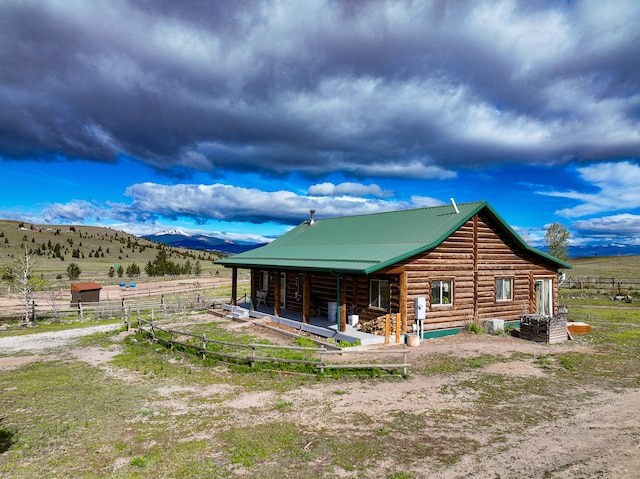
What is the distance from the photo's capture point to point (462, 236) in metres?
20.8

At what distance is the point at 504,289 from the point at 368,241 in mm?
7660

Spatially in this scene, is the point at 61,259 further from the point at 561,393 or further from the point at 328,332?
the point at 561,393

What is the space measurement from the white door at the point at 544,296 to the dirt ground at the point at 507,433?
19.6 ft

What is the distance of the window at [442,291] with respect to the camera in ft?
65.5

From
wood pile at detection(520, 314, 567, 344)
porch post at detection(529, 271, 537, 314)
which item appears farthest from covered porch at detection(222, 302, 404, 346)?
porch post at detection(529, 271, 537, 314)

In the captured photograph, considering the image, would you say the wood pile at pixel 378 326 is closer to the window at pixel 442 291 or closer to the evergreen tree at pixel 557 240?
the window at pixel 442 291

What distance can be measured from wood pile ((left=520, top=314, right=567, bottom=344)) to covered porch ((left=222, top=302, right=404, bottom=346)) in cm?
670

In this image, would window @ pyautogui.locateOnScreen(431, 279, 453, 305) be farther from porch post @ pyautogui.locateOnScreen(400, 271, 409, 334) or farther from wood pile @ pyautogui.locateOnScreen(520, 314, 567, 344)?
wood pile @ pyautogui.locateOnScreen(520, 314, 567, 344)

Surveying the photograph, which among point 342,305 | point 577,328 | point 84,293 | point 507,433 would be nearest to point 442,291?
point 342,305

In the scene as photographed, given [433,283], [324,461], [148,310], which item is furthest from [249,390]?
[148,310]

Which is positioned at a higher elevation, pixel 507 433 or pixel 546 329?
pixel 546 329

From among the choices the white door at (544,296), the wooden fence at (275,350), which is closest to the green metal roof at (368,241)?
the white door at (544,296)

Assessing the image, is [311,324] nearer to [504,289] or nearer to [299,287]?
[299,287]

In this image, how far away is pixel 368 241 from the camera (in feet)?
76.3
